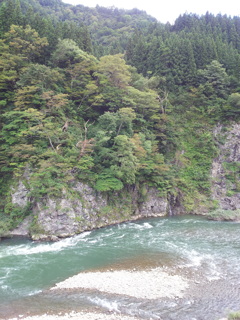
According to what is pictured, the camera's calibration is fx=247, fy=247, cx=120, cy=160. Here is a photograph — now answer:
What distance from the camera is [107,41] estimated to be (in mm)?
76062

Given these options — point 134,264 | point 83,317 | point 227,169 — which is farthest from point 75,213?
point 227,169

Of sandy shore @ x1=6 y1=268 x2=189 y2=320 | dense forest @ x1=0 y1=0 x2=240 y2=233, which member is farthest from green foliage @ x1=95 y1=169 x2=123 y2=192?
sandy shore @ x1=6 y1=268 x2=189 y2=320

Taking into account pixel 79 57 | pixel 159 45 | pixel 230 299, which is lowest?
pixel 230 299

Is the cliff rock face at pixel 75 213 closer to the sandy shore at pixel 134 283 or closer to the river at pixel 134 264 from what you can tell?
the river at pixel 134 264

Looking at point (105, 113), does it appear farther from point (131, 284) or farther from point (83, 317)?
point (83, 317)

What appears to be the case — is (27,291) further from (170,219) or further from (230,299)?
(170,219)

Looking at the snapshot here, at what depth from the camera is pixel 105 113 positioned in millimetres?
26094

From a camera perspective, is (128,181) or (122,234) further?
(128,181)

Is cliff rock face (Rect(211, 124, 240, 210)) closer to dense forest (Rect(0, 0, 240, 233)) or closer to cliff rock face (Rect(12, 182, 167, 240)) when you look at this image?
dense forest (Rect(0, 0, 240, 233))

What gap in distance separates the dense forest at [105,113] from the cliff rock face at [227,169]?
0.67m

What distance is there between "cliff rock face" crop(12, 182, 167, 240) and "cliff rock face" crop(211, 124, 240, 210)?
30.5 feet

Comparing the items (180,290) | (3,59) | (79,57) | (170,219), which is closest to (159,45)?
(79,57)

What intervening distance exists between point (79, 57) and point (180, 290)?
28224 mm

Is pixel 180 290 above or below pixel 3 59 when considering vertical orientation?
below
